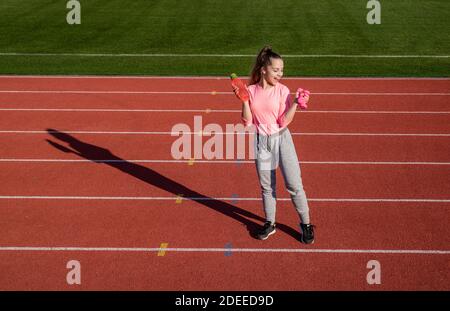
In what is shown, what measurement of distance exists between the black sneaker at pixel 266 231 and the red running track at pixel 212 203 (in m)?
0.07

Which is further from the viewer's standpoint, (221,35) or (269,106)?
(221,35)

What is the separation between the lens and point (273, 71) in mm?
5387

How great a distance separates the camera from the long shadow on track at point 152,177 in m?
6.67

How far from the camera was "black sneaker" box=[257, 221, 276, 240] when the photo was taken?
6164mm

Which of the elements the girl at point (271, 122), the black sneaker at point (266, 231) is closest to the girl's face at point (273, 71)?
the girl at point (271, 122)

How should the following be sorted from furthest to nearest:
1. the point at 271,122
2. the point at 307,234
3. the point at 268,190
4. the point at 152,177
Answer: the point at 152,177 < the point at 307,234 < the point at 268,190 < the point at 271,122

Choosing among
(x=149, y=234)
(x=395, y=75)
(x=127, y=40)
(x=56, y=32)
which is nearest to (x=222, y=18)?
(x=127, y=40)

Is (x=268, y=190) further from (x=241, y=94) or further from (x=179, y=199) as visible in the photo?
Answer: (x=179, y=199)

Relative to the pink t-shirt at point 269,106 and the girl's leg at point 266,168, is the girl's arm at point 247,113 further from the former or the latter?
the girl's leg at point 266,168

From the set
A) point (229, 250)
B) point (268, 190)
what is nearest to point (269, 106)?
point (268, 190)

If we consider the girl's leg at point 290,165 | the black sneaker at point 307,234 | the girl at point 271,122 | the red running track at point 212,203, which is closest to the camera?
the girl at point 271,122

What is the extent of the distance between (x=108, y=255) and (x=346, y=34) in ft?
47.7

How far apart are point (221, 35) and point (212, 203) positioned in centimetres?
1234

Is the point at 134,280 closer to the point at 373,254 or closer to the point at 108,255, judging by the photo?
the point at 108,255
